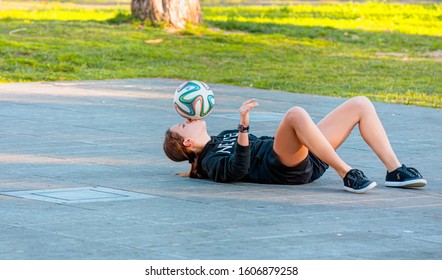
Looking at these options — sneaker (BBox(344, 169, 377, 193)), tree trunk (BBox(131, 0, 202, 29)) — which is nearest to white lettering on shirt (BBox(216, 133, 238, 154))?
sneaker (BBox(344, 169, 377, 193))

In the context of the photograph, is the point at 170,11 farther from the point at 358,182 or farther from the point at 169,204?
the point at 169,204

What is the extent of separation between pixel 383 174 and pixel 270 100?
5.52m

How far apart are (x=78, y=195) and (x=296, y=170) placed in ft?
5.21

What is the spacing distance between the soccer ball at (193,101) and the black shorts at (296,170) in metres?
0.60

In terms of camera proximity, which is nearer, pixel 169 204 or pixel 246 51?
pixel 169 204

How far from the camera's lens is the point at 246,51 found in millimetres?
20422

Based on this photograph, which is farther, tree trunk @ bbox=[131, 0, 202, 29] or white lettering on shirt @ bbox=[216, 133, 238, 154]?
tree trunk @ bbox=[131, 0, 202, 29]

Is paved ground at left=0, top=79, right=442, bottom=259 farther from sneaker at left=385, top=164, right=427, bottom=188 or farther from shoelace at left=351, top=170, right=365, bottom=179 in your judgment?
shoelace at left=351, top=170, right=365, bottom=179

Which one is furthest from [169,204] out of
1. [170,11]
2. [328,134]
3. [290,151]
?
[170,11]

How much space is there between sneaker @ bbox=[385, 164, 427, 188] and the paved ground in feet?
0.18

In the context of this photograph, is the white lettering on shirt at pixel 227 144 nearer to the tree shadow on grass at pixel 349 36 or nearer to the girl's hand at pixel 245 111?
the girl's hand at pixel 245 111

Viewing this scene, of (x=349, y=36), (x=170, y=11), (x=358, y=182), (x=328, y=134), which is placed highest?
(x=328, y=134)

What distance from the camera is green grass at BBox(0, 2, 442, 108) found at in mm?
16156

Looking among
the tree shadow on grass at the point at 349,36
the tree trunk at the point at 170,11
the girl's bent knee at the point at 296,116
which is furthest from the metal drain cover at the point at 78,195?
the tree trunk at the point at 170,11
